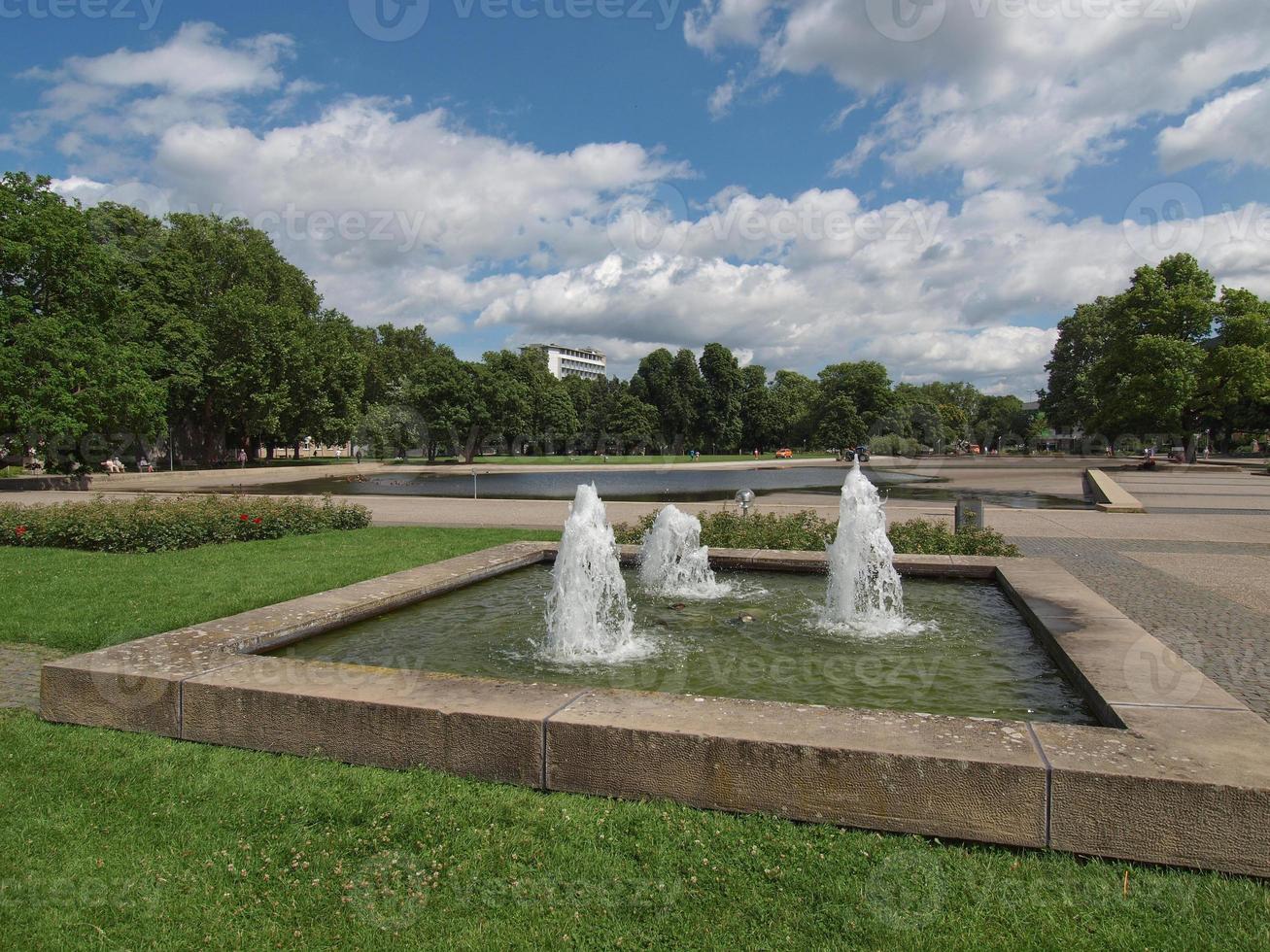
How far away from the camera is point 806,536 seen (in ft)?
39.1

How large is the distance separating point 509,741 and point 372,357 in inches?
3274

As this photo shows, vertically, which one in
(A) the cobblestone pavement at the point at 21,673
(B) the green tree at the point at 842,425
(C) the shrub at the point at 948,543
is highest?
(B) the green tree at the point at 842,425

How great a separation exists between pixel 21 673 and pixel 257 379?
46.5 meters

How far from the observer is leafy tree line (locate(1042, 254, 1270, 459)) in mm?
48906

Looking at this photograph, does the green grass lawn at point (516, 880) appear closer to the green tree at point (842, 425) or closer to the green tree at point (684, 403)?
the green tree at point (684, 403)

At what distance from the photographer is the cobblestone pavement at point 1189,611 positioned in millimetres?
6000

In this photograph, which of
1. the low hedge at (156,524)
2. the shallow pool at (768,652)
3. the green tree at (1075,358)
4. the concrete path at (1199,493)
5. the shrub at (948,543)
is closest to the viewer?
the shallow pool at (768,652)

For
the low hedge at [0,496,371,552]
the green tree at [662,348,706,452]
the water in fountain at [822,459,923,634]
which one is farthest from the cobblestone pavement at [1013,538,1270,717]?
the green tree at [662,348,706,452]

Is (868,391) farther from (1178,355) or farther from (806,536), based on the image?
(806,536)

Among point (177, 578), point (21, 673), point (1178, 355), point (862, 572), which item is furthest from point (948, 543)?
point (1178, 355)

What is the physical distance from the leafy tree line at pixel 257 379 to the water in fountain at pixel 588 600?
29493 mm

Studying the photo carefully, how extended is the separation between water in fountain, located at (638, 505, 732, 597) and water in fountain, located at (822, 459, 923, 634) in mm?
1486

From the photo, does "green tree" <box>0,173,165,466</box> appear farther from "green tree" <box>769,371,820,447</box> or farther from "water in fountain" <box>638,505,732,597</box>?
"green tree" <box>769,371,820,447</box>

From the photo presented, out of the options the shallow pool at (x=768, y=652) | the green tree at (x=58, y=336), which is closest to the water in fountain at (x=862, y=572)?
the shallow pool at (x=768, y=652)
